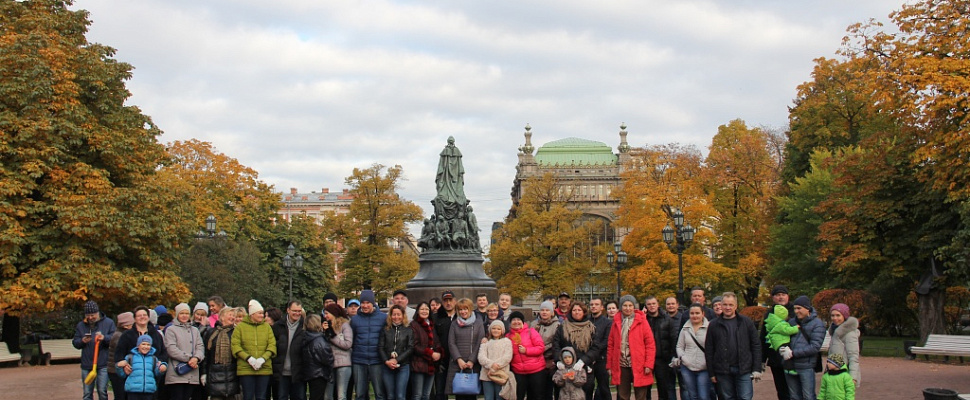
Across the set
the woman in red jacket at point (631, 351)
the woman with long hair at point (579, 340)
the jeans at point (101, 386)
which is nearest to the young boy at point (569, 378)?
the woman with long hair at point (579, 340)

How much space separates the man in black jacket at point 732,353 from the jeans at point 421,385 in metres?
3.77

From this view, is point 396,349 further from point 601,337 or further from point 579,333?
point 601,337

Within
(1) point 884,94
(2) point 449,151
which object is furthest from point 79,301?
(1) point 884,94

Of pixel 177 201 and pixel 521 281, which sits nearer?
pixel 177 201

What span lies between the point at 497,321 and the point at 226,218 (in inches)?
1311

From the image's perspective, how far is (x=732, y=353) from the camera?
10672mm

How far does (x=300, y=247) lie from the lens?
51281 mm

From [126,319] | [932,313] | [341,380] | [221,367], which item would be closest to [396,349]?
[341,380]

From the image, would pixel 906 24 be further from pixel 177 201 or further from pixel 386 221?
pixel 386 221

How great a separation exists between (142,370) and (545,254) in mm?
36495

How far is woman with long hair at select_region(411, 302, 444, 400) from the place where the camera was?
11620mm

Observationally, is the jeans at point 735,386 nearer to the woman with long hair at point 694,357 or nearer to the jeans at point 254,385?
the woman with long hair at point 694,357

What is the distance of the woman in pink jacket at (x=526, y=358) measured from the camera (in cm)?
1119

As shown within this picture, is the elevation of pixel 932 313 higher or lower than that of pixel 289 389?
higher
